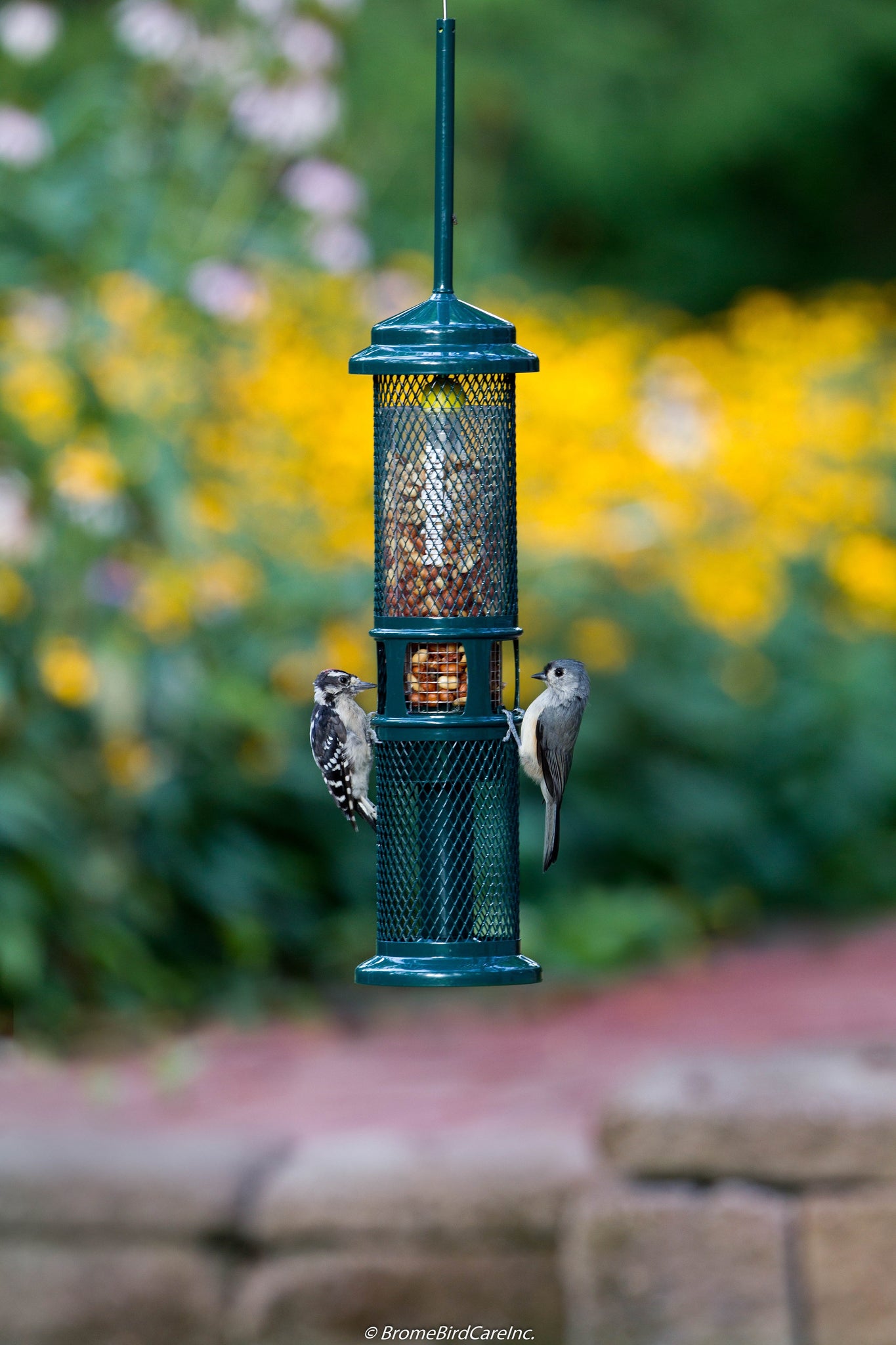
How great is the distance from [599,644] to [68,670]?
223 centimetres

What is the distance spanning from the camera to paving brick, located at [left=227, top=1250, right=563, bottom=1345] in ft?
20.8

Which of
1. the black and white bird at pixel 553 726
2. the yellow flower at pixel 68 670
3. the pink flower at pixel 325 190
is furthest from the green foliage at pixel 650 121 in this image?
the black and white bird at pixel 553 726

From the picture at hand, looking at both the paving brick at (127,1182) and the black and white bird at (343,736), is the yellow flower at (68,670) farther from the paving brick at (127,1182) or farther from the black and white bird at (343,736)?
the black and white bird at (343,736)

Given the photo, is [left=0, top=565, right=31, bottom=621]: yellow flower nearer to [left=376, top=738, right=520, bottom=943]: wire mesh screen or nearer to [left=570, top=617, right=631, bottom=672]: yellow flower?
[left=570, top=617, right=631, bottom=672]: yellow flower

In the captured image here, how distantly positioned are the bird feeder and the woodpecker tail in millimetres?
134

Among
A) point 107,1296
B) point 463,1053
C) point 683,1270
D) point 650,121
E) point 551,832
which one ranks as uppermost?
point 650,121

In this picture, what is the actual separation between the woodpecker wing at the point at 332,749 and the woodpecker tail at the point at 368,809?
0.02 meters

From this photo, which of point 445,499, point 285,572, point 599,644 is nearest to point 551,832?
point 445,499

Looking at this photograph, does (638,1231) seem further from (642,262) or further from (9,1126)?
(642,262)

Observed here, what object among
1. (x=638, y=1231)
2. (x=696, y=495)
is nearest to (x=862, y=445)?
(x=696, y=495)

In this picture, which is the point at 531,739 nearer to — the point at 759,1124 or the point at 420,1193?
the point at 759,1124

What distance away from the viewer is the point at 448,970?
364 centimetres

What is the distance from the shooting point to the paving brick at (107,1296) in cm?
640

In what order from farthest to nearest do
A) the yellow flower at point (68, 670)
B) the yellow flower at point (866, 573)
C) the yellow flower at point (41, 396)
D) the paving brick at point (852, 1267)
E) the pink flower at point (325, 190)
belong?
the yellow flower at point (866, 573) < the pink flower at point (325, 190) < the yellow flower at point (41, 396) < the yellow flower at point (68, 670) < the paving brick at point (852, 1267)
